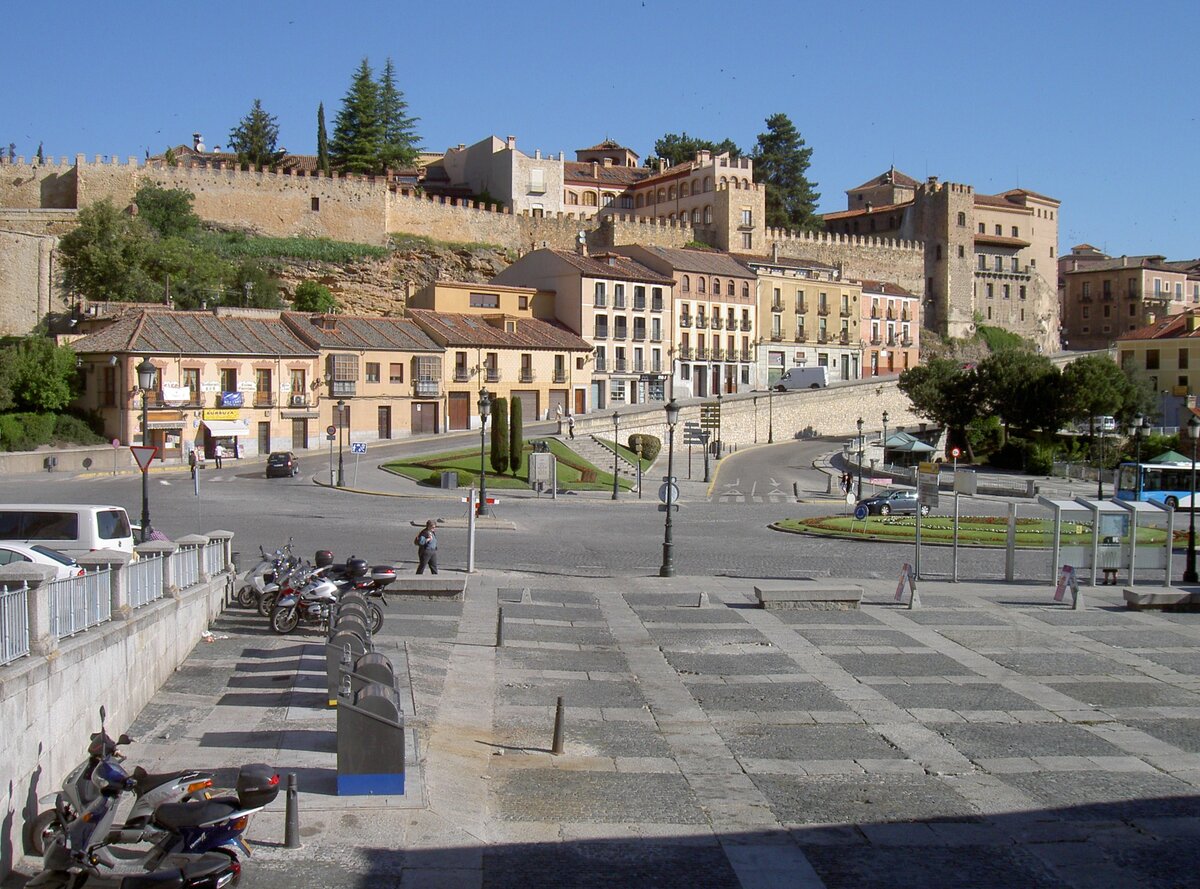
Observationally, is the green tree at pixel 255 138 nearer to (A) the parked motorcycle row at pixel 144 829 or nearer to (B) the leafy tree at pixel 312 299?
(B) the leafy tree at pixel 312 299

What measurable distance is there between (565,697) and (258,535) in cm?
1627

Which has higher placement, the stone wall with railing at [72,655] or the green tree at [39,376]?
the green tree at [39,376]

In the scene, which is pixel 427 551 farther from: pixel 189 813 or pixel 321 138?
pixel 321 138

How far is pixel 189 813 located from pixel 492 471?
125 ft

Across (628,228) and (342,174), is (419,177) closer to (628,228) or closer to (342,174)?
(342,174)

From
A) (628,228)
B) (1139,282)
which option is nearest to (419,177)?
(628,228)

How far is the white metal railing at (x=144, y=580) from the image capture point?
13.0m

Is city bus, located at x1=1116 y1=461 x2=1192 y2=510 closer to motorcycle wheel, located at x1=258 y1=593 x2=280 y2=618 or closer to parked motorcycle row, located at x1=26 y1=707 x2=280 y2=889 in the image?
motorcycle wheel, located at x1=258 y1=593 x2=280 y2=618

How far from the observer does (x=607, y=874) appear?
9.06 meters

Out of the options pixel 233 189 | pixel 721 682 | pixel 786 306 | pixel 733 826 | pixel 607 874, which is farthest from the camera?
pixel 786 306

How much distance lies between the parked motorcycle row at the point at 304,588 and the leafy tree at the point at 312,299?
51.1 m

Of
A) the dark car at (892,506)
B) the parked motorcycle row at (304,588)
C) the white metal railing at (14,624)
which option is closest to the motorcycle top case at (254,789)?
the white metal railing at (14,624)

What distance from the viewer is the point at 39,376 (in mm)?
48812

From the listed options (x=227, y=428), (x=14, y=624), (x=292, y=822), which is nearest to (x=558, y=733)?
(x=292, y=822)
